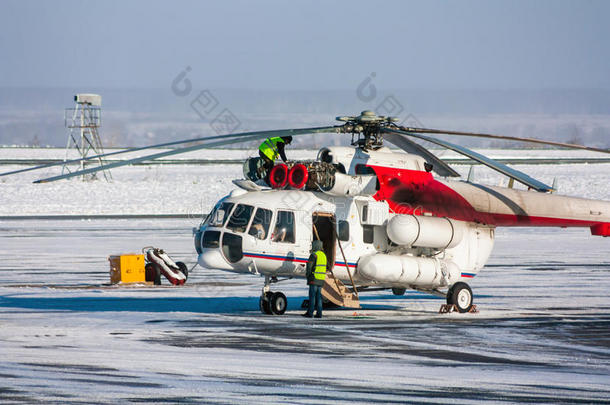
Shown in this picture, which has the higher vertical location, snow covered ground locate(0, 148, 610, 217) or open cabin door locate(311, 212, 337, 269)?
snow covered ground locate(0, 148, 610, 217)

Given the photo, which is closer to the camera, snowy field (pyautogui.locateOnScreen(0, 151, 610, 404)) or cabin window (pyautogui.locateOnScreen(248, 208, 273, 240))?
snowy field (pyautogui.locateOnScreen(0, 151, 610, 404))

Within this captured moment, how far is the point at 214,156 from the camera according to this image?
9481cm

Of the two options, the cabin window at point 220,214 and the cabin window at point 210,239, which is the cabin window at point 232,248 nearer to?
the cabin window at point 210,239

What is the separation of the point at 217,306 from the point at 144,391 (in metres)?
8.77

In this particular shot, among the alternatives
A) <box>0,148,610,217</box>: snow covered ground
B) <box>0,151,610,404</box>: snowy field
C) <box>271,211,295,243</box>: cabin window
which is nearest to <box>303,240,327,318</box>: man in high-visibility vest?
<box>271,211,295,243</box>: cabin window

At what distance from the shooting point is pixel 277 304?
59.9ft

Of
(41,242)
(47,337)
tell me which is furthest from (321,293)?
(41,242)

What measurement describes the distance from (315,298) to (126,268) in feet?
24.4

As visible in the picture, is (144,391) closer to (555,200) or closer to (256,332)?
(256,332)

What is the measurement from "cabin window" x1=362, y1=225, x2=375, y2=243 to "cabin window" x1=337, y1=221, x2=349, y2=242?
41 centimetres

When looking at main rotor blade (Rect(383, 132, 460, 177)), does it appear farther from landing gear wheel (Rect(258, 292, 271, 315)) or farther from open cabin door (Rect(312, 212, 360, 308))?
landing gear wheel (Rect(258, 292, 271, 315))

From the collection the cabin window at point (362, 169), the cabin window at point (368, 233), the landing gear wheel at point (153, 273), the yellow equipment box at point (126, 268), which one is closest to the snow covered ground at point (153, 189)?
the landing gear wheel at point (153, 273)

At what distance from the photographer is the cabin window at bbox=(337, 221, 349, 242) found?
18406mm

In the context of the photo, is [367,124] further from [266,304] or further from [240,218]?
[266,304]
